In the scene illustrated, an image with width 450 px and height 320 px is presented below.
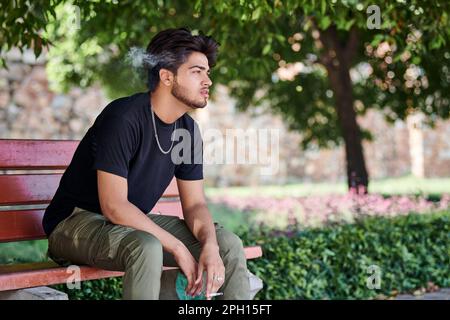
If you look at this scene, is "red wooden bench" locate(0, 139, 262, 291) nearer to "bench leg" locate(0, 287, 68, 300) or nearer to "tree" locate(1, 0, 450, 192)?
"bench leg" locate(0, 287, 68, 300)

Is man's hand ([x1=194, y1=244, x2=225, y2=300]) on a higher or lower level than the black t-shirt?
lower

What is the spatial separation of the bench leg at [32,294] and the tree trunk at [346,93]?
19.9 ft

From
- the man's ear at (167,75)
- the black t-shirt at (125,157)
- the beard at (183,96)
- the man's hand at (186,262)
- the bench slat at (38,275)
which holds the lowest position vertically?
the bench slat at (38,275)

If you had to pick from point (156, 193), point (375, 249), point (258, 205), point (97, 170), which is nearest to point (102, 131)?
point (97, 170)

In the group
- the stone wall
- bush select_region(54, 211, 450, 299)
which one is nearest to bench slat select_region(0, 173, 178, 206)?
bush select_region(54, 211, 450, 299)

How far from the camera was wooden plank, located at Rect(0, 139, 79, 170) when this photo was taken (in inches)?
162

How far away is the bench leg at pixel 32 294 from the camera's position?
3532mm

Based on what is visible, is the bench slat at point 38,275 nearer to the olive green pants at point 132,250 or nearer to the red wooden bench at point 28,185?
the olive green pants at point 132,250

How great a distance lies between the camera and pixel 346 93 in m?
9.32

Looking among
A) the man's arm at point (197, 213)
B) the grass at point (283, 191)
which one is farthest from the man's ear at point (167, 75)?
the grass at point (283, 191)

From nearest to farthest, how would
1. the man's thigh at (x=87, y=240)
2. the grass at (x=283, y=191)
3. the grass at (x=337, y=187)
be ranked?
the man's thigh at (x=87, y=240) → the grass at (x=283, y=191) → the grass at (x=337, y=187)

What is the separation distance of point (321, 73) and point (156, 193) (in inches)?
316

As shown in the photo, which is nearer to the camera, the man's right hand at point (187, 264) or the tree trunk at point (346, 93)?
the man's right hand at point (187, 264)

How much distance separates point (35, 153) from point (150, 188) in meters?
0.89
